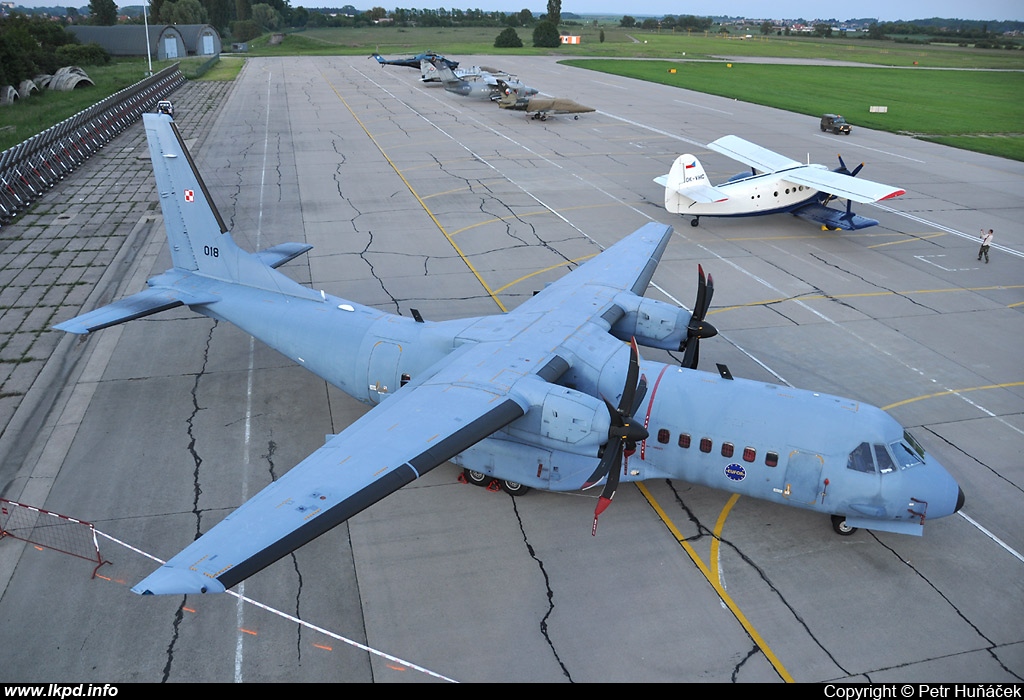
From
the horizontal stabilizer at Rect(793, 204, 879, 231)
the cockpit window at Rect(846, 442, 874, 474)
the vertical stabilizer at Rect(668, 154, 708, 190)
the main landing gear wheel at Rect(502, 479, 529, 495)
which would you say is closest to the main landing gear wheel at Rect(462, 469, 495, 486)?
the main landing gear wheel at Rect(502, 479, 529, 495)

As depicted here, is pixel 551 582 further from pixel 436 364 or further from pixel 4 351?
pixel 4 351

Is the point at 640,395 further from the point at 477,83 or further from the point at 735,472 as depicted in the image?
the point at 477,83

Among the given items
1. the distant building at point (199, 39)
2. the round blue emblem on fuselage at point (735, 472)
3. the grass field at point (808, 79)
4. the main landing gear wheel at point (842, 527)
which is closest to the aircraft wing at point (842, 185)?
the main landing gear wheel at point (842, 527)

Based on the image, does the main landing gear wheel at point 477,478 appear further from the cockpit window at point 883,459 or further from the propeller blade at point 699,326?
the cockpit window at point 883,459

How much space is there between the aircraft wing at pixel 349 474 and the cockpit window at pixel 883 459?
23.9 feet

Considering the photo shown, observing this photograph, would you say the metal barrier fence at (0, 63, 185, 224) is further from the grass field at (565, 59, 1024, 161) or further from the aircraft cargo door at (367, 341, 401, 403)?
the grass field at (565, 59, 1024, 161)

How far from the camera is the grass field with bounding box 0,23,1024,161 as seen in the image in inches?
2450

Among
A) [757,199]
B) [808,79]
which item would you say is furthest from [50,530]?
[808,79]

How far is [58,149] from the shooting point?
4372cm

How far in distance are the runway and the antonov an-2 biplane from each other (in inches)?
53.0

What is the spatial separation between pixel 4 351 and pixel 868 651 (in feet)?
81.1

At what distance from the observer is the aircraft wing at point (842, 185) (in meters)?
31.1
